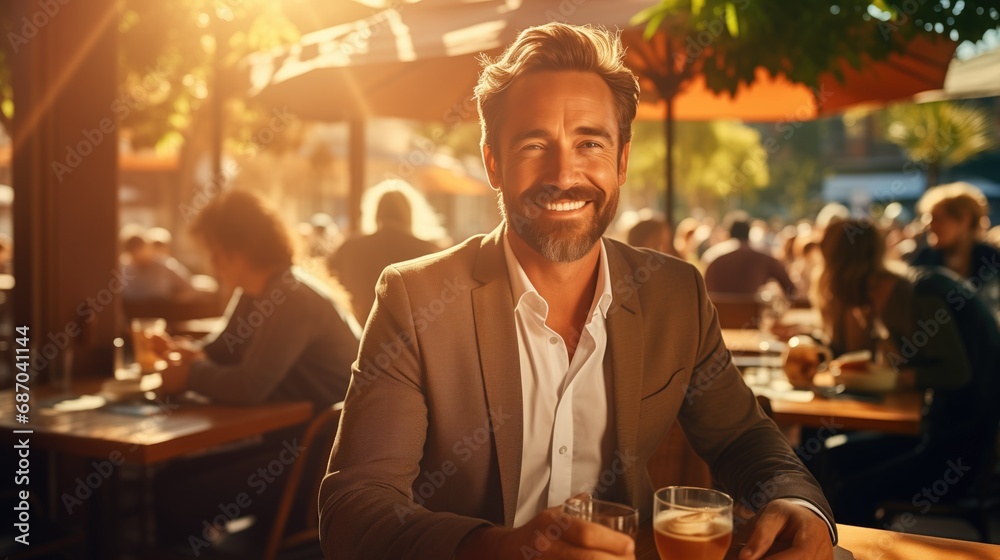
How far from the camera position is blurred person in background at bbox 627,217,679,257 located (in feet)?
20.3

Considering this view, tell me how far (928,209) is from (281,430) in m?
5.01

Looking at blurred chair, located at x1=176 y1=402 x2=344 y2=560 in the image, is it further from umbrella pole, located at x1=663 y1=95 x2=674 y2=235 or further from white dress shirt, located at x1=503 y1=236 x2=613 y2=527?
umbrella pole, located at x1=663 y1=95 x2=674 y2=235

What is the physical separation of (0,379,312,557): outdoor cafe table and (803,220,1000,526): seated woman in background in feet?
7.19

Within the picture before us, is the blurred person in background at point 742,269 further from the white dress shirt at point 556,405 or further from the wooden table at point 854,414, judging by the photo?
the white dress shirt at point 556,405

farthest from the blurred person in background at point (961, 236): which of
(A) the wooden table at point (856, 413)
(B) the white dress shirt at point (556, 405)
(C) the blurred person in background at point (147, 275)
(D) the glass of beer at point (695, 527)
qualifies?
(C) the blurred person in background at point (147, 275)

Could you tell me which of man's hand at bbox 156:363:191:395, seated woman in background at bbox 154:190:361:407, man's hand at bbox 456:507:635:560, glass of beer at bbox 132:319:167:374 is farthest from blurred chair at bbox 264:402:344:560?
man's hand at bbox 456:507:635:560

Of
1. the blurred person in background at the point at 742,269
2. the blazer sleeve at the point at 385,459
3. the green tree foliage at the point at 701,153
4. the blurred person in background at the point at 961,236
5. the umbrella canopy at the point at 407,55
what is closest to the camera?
the blazer sleeve at the point at 385,459

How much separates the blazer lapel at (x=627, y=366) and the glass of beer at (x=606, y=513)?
0.55 m

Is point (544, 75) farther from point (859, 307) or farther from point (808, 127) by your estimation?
point (808, 127)

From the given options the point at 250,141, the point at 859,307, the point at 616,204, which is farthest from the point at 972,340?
the point at 250,141

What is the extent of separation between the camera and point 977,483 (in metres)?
3.73

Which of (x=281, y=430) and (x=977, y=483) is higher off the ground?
(x=281, y=430)

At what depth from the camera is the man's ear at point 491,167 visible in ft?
6.29

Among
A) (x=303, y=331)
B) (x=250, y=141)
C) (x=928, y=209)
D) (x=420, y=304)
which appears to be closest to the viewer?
(x=420, y=304)
